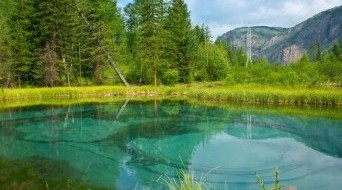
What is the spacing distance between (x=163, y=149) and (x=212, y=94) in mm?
20025

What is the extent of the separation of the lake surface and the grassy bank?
5.84m

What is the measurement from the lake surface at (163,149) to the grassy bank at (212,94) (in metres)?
Result: 5.84

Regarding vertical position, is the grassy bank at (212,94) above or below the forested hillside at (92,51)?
below

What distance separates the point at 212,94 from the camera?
3469cm

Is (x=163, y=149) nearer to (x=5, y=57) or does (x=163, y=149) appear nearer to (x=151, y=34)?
(x=5, y=57)

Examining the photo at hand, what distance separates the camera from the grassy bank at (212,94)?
29109mm

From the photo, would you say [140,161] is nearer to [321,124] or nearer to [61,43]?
[321,124]

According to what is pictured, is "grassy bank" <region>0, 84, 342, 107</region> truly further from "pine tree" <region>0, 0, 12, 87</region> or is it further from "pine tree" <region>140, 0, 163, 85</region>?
"pine tree" <region>140, 0, 163, 85</region>

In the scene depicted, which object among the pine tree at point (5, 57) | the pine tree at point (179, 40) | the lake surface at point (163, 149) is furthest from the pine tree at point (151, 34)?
the lake surface at point (163, 149)

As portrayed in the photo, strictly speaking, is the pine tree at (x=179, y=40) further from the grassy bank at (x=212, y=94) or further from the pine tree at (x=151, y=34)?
the grassy bank at (x=212, y=94)

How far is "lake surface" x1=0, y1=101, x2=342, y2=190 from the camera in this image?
36.6 feet

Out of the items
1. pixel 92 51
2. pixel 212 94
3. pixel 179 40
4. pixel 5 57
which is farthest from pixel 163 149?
pixel 179 40

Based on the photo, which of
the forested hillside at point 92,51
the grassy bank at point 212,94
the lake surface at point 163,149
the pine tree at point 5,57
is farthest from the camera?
the forested hillside at point 92,51

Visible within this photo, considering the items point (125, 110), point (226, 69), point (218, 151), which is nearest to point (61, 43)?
point (125, 110)
